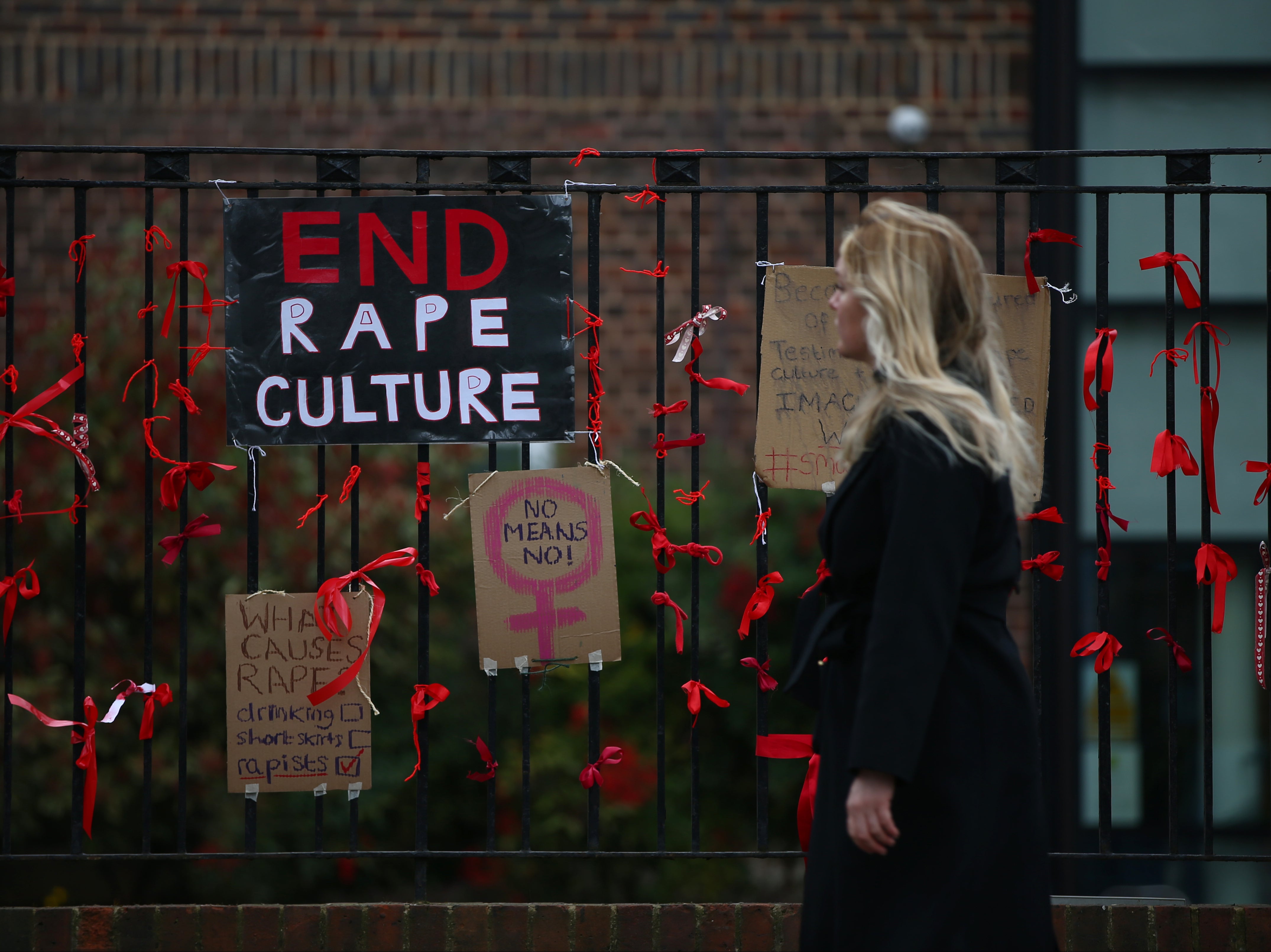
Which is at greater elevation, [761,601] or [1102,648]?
[761,601]

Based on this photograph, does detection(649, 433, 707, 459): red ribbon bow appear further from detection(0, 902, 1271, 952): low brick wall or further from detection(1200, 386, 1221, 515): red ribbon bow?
detection(1200, 386, 1221, 515): red ribbon bow

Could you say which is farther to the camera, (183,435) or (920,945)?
(183,435)

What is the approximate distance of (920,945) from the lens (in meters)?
1.83

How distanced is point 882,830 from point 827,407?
130 centimetres

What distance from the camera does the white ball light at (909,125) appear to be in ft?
17.0

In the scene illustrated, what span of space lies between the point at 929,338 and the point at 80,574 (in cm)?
214

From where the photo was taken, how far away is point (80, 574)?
2854mm

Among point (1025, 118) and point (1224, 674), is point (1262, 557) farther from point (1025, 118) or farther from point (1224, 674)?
point (1025, 118)

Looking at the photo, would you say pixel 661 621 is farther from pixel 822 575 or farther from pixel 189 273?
pixel 189 273

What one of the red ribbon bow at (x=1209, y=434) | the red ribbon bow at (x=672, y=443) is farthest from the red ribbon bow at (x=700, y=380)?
the red ribbon bow at (x=1209, y=434)

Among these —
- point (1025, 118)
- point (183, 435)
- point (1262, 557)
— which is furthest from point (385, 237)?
point (1025, 118)

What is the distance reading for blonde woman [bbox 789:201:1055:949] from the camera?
1812mm

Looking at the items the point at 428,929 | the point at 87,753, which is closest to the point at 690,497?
the point at 428,929

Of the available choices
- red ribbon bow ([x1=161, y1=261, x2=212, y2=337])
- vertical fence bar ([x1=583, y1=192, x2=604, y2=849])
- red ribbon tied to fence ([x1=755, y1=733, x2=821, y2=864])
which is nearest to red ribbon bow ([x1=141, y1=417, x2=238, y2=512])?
red ribbon bow ([x1=161, y1=261, x2=212, y2=337])
